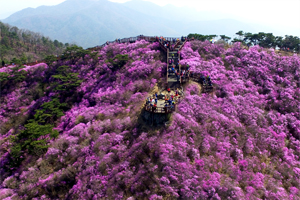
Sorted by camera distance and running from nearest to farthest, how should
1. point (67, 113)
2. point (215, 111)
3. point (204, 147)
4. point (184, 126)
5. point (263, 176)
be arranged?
point (263, 176), point (204, 147), point (184, 126), point (215, 111), point (67, 113)

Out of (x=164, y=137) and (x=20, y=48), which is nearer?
(x=164, y=137)

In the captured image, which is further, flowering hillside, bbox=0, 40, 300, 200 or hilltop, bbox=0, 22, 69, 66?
hilltop, bbox=0, 22, 69, 66

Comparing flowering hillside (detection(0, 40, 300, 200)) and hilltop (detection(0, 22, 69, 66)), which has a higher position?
hilltop (detection(0, 22, 69, 66))

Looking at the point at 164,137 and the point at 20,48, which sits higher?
the point at 20,48

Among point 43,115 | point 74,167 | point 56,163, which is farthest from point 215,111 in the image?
point 43,115

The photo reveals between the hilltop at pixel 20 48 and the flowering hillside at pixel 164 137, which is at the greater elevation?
the hilltop at pixel 20 48

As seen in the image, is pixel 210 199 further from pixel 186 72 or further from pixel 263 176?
pixel 186 72

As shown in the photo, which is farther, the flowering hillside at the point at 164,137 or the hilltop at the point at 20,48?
the hilltop at the point at 20,48

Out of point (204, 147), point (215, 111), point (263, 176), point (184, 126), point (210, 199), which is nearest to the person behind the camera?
point (210, 199)
